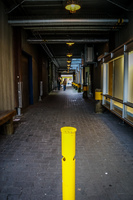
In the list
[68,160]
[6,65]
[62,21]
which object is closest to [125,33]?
[62,21]

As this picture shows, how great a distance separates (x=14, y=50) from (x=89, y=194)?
696 cm

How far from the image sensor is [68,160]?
1977 mm

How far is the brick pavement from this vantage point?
259cm

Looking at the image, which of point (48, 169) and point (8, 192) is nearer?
point (8, 192)

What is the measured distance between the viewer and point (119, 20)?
7.20 m

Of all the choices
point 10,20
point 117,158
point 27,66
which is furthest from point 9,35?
point 117,158

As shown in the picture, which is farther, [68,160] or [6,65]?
[6,65]

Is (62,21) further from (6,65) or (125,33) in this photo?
(6,65)

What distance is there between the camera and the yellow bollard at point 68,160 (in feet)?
6.43

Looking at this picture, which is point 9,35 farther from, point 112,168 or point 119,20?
point 112,168

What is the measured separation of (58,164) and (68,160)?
1601mm

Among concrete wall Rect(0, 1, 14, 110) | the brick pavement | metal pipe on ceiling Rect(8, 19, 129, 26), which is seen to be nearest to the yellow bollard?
the brick pavement

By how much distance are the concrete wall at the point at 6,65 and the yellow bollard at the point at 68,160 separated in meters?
5.09

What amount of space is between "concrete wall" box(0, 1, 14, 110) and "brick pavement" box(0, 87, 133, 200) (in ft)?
4.94
